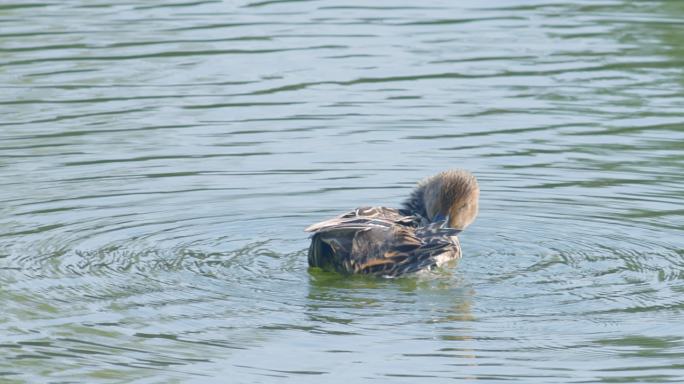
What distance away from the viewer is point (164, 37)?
18750mm

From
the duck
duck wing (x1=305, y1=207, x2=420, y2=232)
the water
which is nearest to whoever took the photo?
the water

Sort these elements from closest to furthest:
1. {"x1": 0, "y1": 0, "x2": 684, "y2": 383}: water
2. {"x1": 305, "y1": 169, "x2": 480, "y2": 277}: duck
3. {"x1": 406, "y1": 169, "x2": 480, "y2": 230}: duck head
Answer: {"x1": 0, "y1": 0, "x2": 684, "y2": 383}: water < {"x1": 305, "y1": 169, "x2": 480, "y2": 277}: duck < {"x1": 406, "y1": 169, "x2": 480, "y2": 230}: duck head

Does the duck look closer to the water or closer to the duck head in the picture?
the water

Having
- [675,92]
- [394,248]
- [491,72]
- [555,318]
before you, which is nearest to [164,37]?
[491,72]

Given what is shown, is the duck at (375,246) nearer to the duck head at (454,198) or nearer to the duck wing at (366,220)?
the duck wing at (366,220)

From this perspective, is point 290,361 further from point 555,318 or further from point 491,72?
point 491,72

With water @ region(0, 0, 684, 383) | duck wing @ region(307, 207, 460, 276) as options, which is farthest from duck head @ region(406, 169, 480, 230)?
duck wing @ region(307, 207, 460, 276)

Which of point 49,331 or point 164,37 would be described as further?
point 164,37

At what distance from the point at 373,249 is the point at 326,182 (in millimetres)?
2692

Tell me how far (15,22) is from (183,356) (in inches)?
443

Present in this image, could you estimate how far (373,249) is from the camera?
10789mm

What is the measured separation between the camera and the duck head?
11.7 m

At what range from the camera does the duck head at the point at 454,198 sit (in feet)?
38.5

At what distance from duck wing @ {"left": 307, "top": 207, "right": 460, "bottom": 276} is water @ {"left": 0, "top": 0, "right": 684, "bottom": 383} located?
0.45 ft
